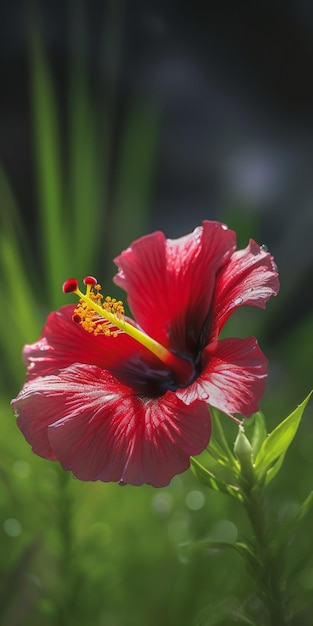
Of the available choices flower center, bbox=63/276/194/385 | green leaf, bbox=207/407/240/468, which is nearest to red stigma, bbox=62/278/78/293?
flower center, bbox=63/276/194/385

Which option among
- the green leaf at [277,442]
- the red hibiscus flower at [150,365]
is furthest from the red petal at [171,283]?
the green leaf at [277,442]

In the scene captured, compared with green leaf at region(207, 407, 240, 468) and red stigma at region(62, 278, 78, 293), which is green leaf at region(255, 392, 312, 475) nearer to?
green leaf at region(207, 407, 240, 468)

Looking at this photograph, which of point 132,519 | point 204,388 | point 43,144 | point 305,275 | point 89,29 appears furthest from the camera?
point 89,29

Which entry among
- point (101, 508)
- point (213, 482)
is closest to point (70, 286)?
point (213, 482)

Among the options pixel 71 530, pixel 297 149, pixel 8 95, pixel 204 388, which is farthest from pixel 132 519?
pixel 8 95

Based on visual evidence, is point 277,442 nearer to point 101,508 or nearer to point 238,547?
point 238,547

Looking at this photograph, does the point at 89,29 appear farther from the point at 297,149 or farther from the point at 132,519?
the point at 132,519
